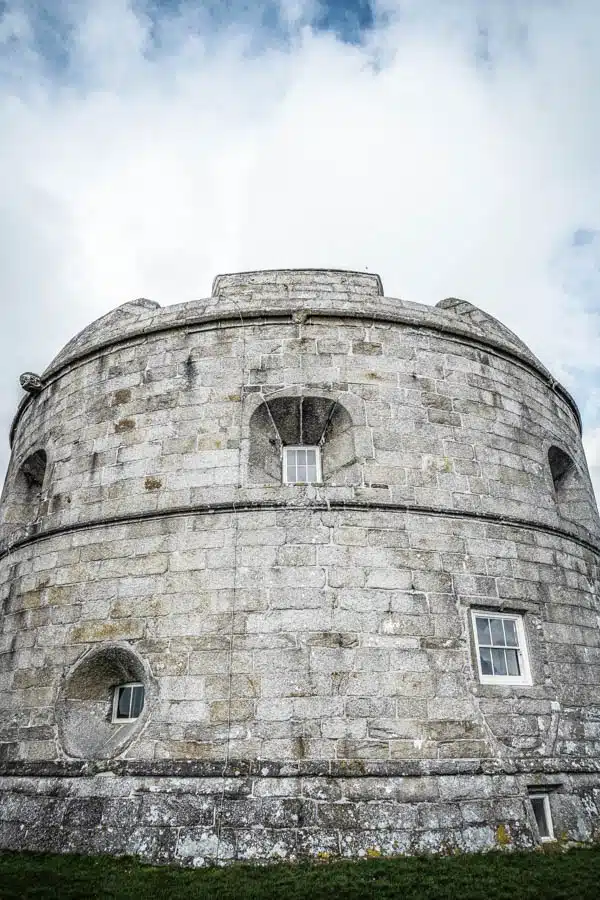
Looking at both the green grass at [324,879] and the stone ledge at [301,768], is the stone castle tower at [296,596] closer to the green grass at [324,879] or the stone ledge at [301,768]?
the stone ledge at [301,768]

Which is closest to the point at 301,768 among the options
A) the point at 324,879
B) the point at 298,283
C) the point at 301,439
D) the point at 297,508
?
the point at 324,879

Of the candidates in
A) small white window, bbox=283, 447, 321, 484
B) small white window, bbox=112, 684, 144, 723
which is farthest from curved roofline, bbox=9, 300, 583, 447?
small white window, bbox=112, 684, 144, 723

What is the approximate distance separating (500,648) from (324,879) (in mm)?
2779

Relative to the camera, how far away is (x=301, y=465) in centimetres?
727

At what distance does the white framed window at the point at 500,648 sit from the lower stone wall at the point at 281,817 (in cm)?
87

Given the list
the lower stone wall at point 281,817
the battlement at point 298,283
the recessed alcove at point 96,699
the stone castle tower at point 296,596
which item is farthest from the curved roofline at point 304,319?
the lower stone wall at point 281,817

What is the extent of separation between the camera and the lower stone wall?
206 inches

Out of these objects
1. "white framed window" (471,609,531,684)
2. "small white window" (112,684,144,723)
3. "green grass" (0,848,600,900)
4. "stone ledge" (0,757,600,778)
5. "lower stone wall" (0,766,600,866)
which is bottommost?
"green grass" (0,848,600,900)

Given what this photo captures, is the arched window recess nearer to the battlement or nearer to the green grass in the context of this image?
the battlement

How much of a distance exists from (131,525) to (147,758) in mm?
2251

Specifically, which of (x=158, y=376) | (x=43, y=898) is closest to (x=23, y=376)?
(x=158, y=376)

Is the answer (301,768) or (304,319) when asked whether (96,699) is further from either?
(304,319)

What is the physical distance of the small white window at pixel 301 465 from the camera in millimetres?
7180

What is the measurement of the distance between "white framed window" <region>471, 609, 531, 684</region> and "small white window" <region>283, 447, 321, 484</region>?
2.19 metres
